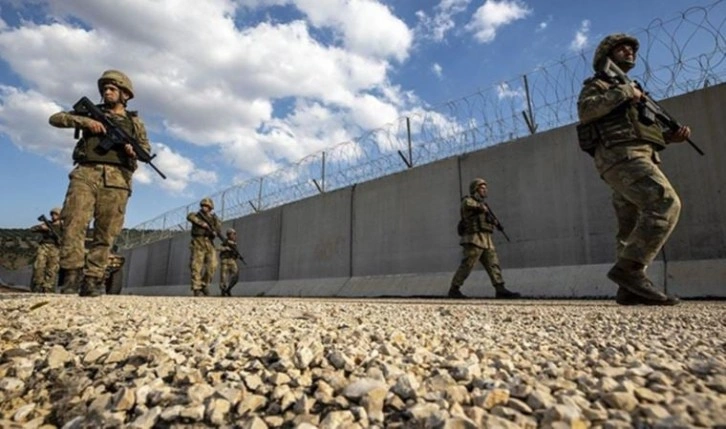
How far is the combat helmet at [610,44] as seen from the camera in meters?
3.15

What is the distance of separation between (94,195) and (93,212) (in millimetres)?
147

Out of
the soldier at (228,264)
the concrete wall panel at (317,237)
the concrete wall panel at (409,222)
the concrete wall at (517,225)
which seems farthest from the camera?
the soldier at (228,264)

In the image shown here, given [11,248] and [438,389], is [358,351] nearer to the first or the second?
[438,389]

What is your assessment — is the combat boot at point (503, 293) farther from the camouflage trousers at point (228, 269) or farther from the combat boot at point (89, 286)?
the camouflage trousers at point (228, 269)

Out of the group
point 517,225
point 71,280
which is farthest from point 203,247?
point 517,225

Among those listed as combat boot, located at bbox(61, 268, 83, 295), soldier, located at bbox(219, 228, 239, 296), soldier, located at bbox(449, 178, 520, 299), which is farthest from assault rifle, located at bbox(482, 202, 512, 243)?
soldier, located at bbox(219, 228, 239, 296)

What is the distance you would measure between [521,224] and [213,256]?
5.21 m

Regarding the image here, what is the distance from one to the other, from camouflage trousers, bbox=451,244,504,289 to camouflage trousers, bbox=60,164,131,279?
3.70 m

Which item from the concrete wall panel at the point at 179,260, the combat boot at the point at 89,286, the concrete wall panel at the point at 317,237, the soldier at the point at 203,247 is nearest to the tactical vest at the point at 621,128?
the combat boot at the point at 89,286

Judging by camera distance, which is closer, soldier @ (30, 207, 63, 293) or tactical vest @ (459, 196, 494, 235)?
tactical vest @ (459, 196, 494, 235)

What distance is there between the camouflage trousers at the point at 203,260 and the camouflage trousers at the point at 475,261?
14.6ft

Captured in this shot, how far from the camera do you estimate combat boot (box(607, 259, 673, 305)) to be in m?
2.81

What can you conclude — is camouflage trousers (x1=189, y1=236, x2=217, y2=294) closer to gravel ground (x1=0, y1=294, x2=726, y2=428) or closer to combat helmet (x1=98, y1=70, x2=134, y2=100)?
combat helmet (x1=98, y1=70, x2=134, y2=100)

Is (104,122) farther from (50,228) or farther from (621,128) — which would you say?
(50,228)
